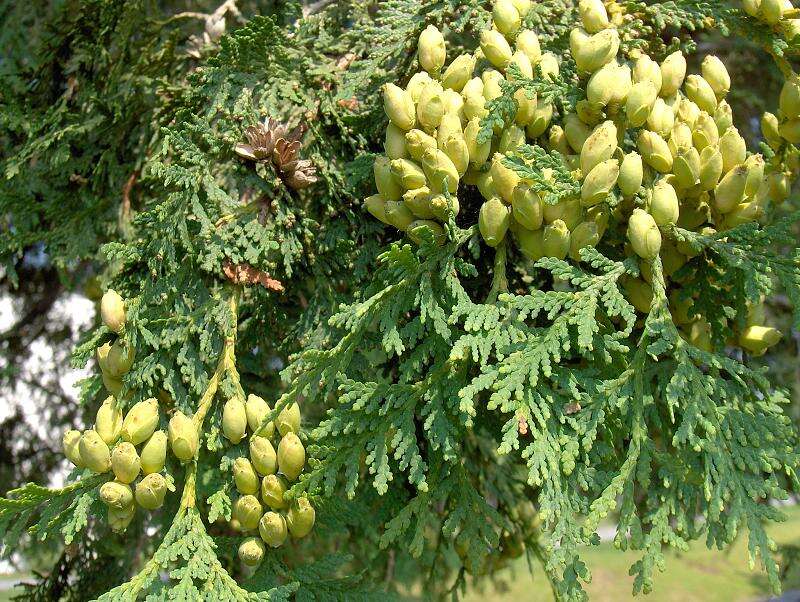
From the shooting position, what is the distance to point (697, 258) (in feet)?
3.46

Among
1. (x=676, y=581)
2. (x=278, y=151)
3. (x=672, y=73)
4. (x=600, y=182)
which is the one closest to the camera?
(x=600, y=182)

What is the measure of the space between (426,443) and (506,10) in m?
0.69

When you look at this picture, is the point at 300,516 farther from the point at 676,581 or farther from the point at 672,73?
the point at 676,581

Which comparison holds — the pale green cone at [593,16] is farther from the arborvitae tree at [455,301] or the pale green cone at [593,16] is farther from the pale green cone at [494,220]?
the pale green cone at [494,220]

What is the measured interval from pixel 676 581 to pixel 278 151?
5.95 m

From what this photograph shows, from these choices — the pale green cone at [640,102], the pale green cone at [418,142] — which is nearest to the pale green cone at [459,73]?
the pale green cone at [418,142]

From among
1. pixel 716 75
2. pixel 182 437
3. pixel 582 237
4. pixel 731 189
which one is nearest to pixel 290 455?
pixel 182 437

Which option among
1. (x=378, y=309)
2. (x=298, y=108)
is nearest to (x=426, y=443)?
(x=378, y=309)

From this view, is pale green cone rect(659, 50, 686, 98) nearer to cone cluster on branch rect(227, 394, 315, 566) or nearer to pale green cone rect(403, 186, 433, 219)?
pale green cone rect(403, 186, 433, 219)

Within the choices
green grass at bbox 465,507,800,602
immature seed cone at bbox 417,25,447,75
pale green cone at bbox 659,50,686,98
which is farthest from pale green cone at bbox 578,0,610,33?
green grass at bbox 465,507,800,602

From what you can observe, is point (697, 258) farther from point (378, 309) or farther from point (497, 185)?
point (378, 309)

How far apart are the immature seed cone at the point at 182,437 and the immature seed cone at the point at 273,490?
11cm

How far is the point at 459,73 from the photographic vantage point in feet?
3.48

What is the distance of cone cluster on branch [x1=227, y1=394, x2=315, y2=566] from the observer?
39.1 inches
